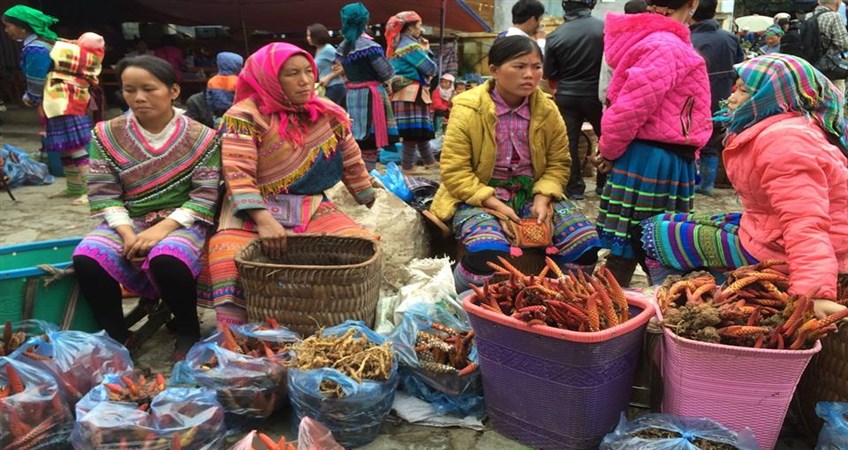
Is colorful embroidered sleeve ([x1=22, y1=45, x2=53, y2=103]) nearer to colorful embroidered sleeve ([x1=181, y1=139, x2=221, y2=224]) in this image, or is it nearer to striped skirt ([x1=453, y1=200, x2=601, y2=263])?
colorful embroidered sleeve ([x1=181, y1=139, x2=221, y2=224])

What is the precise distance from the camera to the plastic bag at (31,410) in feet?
6.69

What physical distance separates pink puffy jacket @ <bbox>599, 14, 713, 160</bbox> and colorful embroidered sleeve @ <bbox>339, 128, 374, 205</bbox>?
1.30 metres

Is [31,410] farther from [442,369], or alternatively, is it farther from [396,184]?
[396,184]

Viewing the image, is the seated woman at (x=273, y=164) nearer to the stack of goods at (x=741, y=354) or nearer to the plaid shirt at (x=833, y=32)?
the stack of goods at (x=741, y=354)

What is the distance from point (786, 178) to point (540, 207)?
4.22 ft

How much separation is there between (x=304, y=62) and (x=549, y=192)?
4.71 ft

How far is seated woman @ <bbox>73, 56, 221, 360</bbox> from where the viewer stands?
282 centimetres

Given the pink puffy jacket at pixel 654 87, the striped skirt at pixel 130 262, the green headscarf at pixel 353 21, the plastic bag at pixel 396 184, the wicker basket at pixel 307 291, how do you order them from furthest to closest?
the green headscarf at pixel 353 21, the plastic bag at pixel 396 184, the pink puffy jacket at pixel 654 87, the striped skirt at pixel 130 262, the wicker basket at pixel 307 291

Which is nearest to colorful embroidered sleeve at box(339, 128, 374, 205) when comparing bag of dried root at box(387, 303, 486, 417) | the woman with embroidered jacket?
bag of dried root at box(387, 303, 486, 417)

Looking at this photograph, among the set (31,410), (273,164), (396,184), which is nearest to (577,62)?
(396,184)

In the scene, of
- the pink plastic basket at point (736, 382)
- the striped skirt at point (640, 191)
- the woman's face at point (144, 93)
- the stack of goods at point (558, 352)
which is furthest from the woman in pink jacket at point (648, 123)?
the woman's face at point (144, 93)

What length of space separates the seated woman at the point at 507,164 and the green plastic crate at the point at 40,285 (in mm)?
1855

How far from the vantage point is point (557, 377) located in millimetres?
2119

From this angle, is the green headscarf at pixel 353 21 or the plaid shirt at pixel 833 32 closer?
the green headscarf at pixel 353 21
